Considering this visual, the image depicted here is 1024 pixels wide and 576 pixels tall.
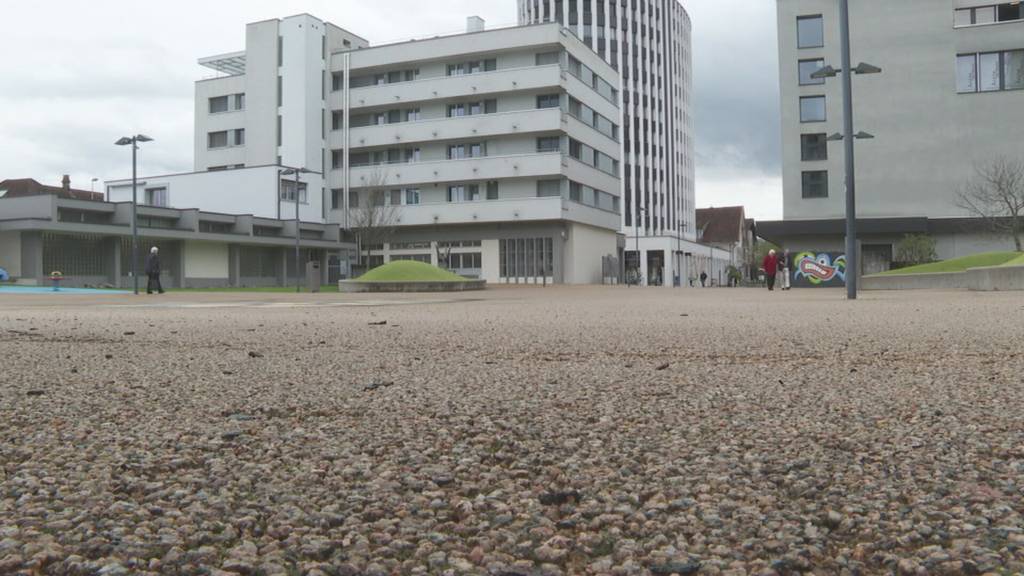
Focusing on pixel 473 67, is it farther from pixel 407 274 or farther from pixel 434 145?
pixel 407 274

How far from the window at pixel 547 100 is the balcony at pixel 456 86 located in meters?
1.17

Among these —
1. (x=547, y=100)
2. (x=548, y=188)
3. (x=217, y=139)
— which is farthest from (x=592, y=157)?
(x=217, y=139)

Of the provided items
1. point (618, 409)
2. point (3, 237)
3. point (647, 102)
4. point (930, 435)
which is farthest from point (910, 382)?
→ point (647, 102)

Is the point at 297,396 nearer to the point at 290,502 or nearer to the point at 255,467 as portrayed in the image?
the point at 255,467

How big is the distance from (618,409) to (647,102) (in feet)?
329

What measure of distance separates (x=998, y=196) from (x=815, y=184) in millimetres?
9962

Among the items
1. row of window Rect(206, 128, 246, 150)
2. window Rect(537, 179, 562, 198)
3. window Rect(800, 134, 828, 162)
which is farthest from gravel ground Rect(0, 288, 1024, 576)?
row of window Rect(206, 128, 246, 150)

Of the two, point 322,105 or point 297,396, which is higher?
point 322,105

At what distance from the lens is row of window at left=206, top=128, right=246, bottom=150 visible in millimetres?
64500

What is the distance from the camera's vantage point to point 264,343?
25.0 ft

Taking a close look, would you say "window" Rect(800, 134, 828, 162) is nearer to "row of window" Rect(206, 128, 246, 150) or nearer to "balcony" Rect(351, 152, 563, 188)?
"balcony" Rect(351, 152, 563, 188)

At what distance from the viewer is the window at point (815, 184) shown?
4897 centimetres

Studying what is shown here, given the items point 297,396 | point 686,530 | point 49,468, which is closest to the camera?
point 686,530

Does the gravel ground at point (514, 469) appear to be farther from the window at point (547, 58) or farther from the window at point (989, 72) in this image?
the window at point (547, 58)
